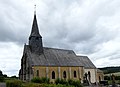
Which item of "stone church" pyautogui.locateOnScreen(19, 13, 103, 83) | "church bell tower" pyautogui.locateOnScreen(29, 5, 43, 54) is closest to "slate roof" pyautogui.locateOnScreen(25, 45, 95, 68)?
"stone church" pyautogui.locateOnScreen(19, 13, 103, 83)

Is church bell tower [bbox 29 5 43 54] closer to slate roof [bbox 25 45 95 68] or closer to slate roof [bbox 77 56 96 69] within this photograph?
slate roof [bbox 25 45 95 68]

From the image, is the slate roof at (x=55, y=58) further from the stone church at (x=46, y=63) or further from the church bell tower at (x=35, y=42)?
the church bell tower at (x=35, y=42)

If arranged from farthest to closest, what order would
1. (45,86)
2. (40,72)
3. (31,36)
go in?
(31,36)
(40,72)
(45,86)

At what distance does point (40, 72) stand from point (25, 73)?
379 cm

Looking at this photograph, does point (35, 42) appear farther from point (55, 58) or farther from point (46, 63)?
point (55, 58)

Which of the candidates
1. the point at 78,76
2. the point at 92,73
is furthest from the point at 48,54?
the point at 92,73

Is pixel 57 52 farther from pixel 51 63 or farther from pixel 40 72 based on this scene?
pixel 40 72

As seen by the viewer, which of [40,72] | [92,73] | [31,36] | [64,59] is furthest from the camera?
[92,73]

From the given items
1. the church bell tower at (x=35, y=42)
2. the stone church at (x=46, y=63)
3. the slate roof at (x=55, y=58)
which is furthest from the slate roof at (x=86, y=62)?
the church bell tower at (x=35, y=42)

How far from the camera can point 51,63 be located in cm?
4106

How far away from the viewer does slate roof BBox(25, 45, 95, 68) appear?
129 ft

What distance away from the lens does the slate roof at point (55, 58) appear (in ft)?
129

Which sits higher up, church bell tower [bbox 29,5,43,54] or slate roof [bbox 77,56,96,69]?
church bell tower [bbox 29,5,43,54]

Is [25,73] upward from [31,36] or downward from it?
downward
